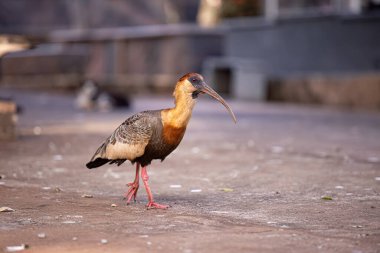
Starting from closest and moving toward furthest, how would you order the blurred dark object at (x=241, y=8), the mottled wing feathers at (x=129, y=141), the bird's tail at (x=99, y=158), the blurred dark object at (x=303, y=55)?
1. the mottled wing feathers at (x=129, y=141)
2. the bird's tail at (x=99, y=158)
3. the blurred dark object at (x=303, y=55)
4. the blurred dark object at (x=241, y=8)

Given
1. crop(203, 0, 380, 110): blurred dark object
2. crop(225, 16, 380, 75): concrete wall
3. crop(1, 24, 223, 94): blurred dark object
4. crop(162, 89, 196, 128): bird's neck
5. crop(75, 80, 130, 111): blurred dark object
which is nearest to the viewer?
crop(162, 89, 196, 128): bird's neck

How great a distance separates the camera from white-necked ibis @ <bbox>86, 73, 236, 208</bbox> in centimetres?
787


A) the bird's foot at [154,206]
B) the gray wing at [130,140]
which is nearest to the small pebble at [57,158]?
the gray wing at [130,140]

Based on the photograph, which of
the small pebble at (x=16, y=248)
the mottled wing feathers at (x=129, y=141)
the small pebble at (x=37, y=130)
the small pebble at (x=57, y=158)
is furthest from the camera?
the small pebble at (x=37, y=130)

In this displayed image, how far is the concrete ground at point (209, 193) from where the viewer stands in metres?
6.50

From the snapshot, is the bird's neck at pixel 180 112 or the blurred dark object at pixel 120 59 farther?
the blurred dark object at pixel 120 59

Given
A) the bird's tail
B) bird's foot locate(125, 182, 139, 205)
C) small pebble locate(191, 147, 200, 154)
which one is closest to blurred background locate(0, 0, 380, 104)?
small pebble locate(191, 147, 200, 154)

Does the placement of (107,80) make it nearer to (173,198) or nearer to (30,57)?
(30,57)

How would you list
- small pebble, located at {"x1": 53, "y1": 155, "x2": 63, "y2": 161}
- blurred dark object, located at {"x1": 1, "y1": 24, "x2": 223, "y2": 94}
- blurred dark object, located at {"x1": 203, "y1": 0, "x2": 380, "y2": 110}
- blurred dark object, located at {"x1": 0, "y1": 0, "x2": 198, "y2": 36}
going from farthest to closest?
blurred dark object, located at {"x1": 0, "y1": 0, "x2": 198, "y2": 36}
blurred dark object, located at {"x1": 1, "y1": 24, "x2": 223, "y2": 94}
blurred dark object, located at {"x1": 203, "y1": 0, "x2": 380, "y2": 110}
small pebble, located at {"x1": 53, "y1": 155, "x2": 63, "y2": 161}

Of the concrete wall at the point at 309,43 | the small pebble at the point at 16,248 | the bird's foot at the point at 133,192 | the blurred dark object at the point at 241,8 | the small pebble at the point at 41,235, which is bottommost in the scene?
the small pebble at the point at 16,248

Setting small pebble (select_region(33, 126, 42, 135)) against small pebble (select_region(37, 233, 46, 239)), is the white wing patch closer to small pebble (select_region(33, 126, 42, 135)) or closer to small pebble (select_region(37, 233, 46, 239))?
small pebble (select_region(37, 233, 46, 239))

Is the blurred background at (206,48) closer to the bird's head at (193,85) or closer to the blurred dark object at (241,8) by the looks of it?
the blurred dark object at (241,8)

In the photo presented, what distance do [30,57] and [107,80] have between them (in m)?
2.92

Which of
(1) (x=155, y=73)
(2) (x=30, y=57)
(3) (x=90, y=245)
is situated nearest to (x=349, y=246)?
(3) (x=90, y=245)
